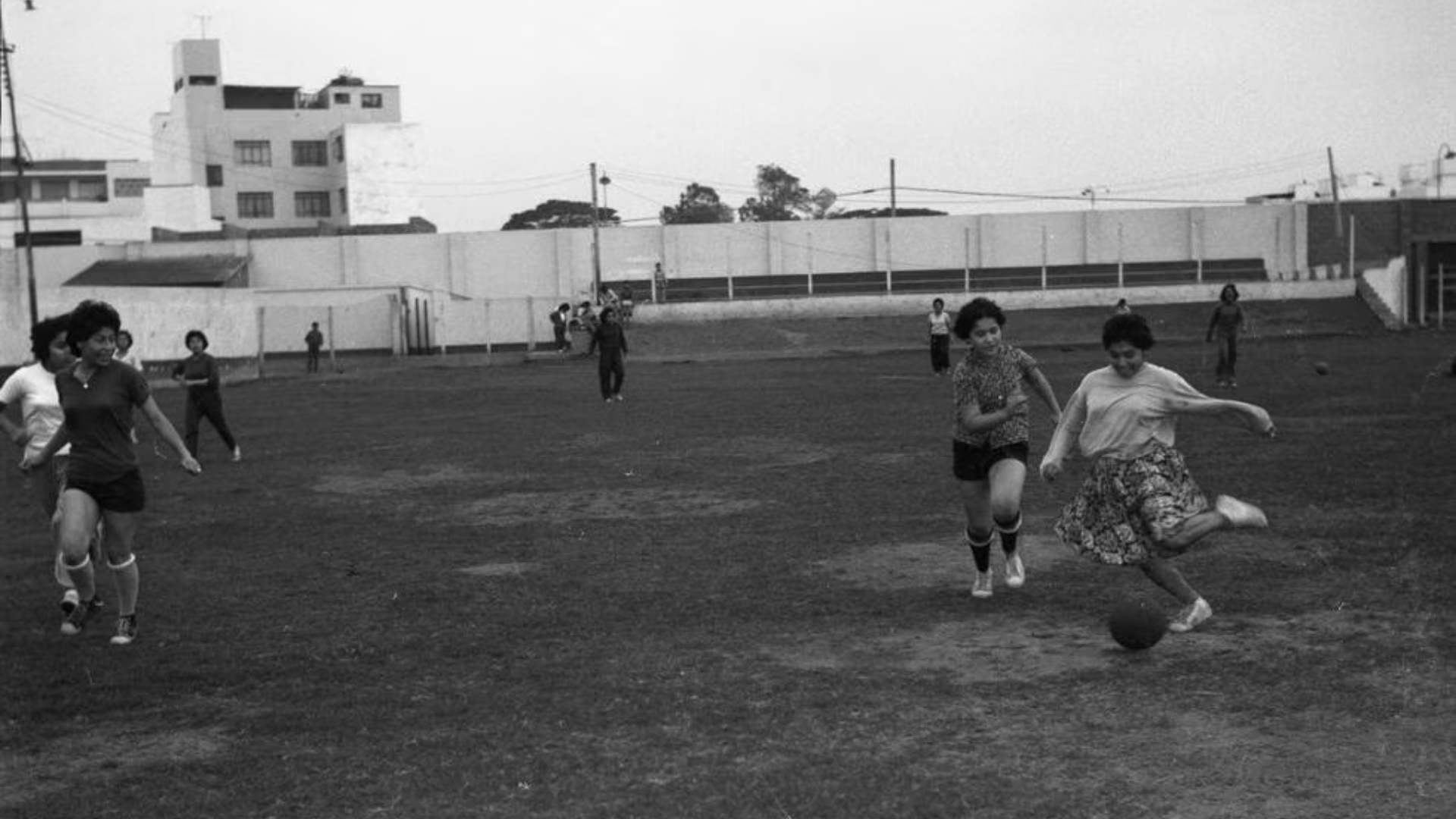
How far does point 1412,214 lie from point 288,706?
252 ft

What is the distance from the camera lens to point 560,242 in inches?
2985

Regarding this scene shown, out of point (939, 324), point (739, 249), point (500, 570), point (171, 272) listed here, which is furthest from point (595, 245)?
point (500, 570)

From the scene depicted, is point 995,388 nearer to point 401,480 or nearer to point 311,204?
point 401,480

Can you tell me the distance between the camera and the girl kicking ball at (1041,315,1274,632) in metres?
8.00

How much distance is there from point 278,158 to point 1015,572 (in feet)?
293

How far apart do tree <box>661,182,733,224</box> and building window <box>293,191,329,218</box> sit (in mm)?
26583

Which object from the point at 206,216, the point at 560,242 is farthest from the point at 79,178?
the point at 560,242

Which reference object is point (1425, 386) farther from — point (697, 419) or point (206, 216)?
point (206, 216)

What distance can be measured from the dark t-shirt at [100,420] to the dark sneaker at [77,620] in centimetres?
90

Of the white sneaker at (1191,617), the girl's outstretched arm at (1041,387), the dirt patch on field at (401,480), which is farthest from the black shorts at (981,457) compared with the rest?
the dirt patch on field at (401,480)

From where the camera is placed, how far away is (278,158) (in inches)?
3671

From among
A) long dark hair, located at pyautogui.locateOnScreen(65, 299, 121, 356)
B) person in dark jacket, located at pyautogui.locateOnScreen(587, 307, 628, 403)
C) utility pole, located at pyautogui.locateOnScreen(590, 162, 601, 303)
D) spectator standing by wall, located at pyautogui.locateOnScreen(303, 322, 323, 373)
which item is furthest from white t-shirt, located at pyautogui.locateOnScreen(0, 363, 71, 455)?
utility pole, located at pyautogui.locateOnScreen(590, 162, 601, 303)

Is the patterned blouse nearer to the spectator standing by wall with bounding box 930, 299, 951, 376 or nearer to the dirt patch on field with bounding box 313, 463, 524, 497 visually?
the dirt patch on field with bounding box 313, 463, 524, 497

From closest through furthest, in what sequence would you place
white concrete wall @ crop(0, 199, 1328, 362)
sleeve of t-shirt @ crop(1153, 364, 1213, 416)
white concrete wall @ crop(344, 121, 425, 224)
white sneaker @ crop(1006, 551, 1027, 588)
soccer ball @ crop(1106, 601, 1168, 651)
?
1. soccer ball @ crop(1106, 601, 1168, 651)
2. sleeve of t-shirt @ crop(1153, 364, 1213, 416)
3. white sneaker @ crop(1006, 551, 1027, 588)
4. white concrete wall @ crop(0, 199, 1328, 362)
5. white concrete wall @ crop(344, 121, 425, 224)
